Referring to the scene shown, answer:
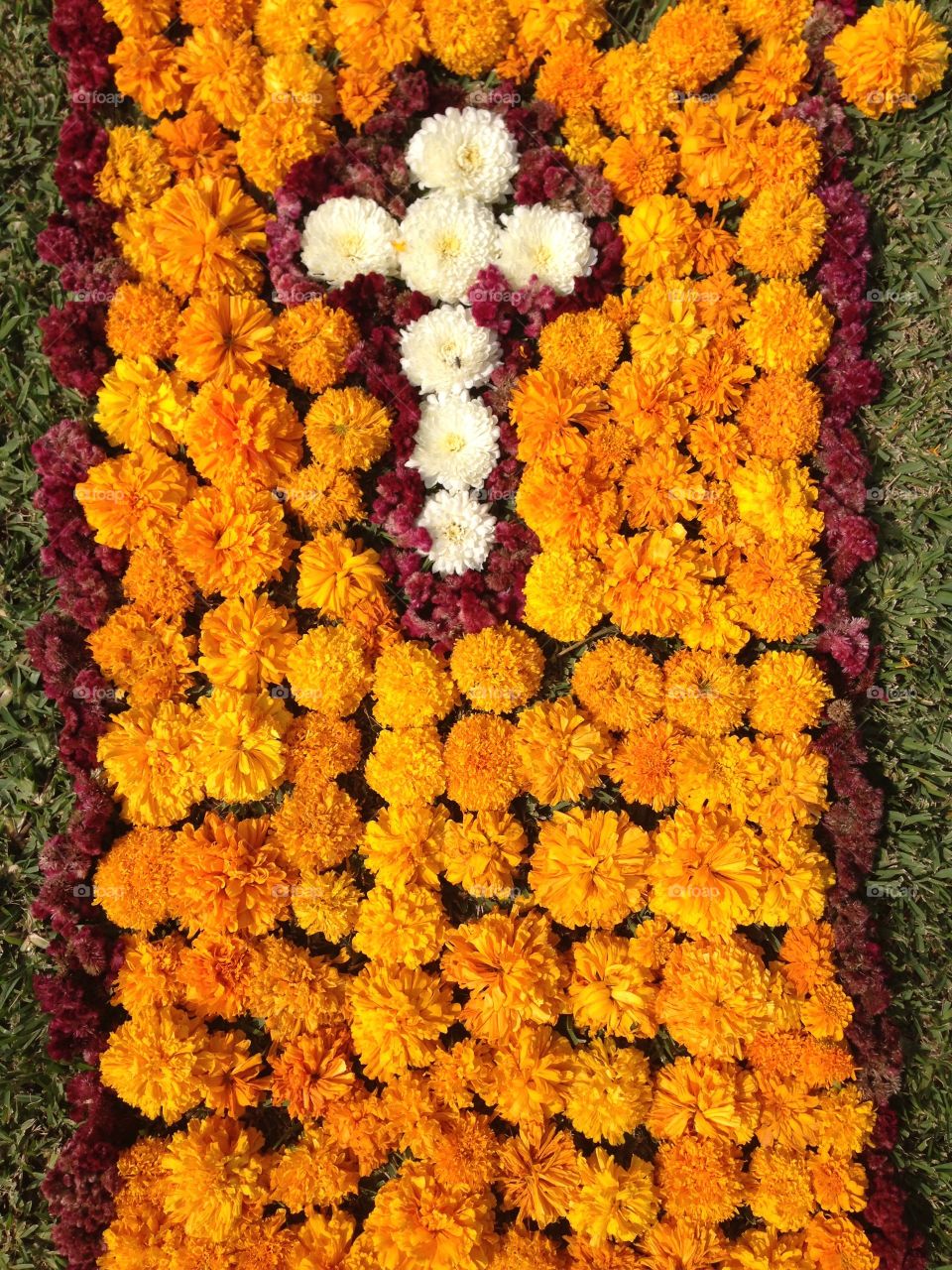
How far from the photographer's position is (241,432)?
7.20 ft

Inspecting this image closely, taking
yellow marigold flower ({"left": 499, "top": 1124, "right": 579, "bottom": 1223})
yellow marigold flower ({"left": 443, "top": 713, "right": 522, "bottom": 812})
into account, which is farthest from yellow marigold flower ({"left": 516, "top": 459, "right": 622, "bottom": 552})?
yellow marigold flower ({"left": 499, "top": 1124, "right": 579, "bottom": 1223})

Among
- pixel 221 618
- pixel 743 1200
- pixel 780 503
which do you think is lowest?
pixel 743 1200

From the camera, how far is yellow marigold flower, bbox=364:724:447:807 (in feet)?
7.22

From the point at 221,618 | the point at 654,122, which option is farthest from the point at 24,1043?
the point at 654,122

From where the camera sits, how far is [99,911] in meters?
2.28

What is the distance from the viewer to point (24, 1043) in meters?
2.27

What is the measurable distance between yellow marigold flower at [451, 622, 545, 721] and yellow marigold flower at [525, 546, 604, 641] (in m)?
0.08

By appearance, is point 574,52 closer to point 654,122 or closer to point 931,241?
point 654,122

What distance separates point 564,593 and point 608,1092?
129 centimetres

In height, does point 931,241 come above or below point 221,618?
above

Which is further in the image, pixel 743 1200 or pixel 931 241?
pixel 931 241

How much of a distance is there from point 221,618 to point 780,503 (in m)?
1.54

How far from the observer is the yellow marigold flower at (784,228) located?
230 cm

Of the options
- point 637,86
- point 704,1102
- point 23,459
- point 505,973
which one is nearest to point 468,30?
point 637,86
